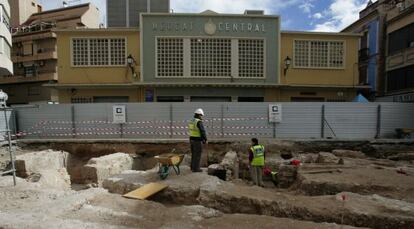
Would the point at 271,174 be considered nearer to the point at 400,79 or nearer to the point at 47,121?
A: the point at 47,121

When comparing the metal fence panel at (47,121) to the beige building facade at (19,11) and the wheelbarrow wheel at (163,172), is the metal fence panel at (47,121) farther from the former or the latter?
the beige building facade at (19,11)

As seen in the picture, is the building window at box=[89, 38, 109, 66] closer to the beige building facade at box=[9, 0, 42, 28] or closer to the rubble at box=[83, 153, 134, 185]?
the rubble at box=[83, 153, 134, 185]

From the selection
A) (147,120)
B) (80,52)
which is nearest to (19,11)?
(80,52)

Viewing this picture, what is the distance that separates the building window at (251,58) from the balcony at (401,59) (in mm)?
12478

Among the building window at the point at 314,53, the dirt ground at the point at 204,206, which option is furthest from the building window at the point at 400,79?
the dirt ground at the point at 204,206

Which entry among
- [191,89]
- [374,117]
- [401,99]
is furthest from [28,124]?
[401,99]

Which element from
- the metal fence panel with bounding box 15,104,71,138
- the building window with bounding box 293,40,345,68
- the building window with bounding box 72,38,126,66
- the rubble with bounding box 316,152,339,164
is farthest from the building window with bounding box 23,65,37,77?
the rubble with bounding box 316,152,339,164

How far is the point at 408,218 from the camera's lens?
5.81m

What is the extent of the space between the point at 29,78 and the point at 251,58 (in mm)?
36557

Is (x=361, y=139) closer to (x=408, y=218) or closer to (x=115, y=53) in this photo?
(x=408, y=218)

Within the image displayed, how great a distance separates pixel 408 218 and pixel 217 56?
17249 millimetres

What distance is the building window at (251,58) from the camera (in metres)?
22.0

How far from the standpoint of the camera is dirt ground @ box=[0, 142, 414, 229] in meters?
5.72

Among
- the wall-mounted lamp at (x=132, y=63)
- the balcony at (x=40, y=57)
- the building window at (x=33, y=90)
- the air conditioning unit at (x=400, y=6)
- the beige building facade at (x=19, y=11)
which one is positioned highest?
the beige building facade at (x=19, y=11)
